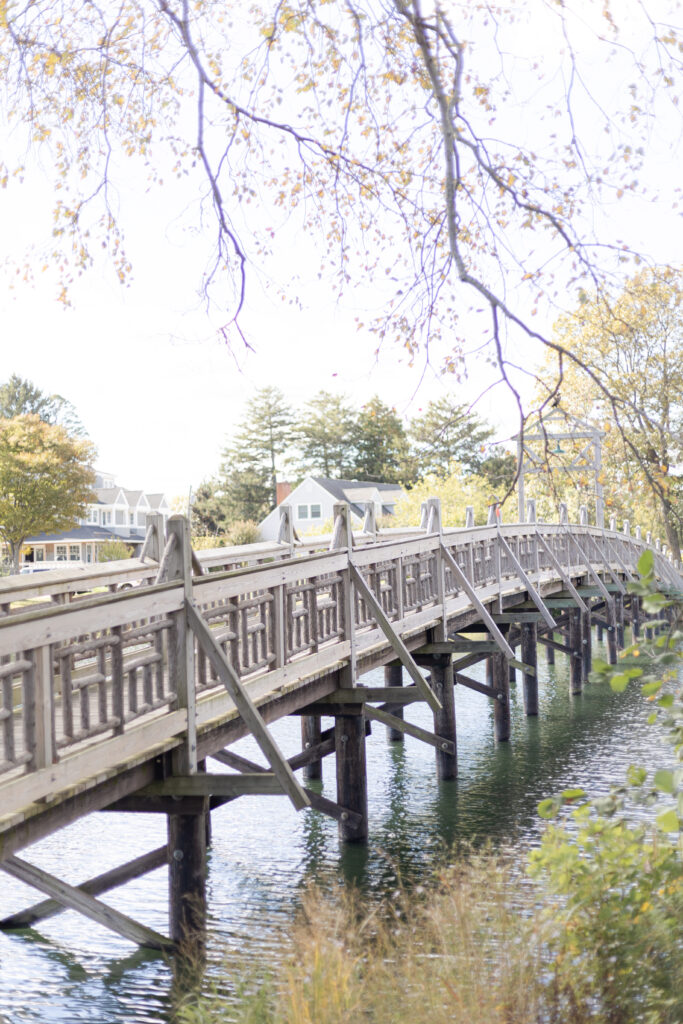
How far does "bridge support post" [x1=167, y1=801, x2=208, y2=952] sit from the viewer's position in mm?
7488

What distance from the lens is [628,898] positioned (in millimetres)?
5199

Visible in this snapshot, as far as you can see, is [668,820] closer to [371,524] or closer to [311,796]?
[311,796]

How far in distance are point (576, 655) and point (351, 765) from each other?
14159 millimetres

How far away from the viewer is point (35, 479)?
54781 mm

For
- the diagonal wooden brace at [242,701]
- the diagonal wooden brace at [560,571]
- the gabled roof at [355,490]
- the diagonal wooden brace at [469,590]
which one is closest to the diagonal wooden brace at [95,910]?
the diagonal wooden brace at [242,701]

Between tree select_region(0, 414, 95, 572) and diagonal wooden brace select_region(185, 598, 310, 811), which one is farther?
tree select_region(0, 414, 95, 572)

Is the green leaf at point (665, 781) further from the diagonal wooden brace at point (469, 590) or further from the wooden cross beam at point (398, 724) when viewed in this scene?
the diagonal wooden brace at point (469, 590)

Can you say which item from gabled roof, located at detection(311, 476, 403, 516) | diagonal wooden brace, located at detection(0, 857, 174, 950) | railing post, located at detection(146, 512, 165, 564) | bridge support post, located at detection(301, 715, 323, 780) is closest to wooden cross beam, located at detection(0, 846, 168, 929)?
diagonal wooden brace, located at detection(0, 857, 174, 950)

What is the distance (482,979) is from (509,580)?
1364cm

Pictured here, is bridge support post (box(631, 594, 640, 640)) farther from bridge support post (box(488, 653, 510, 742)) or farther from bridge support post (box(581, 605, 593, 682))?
bridge support post (box(488, 653, 510, 742))

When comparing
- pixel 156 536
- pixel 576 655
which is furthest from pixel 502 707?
pixel 156 536

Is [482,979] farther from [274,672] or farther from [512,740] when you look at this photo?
[512,740]

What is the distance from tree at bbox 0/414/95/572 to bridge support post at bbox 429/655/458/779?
41.8 metres

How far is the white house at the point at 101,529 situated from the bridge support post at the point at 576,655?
44445 millimetres
